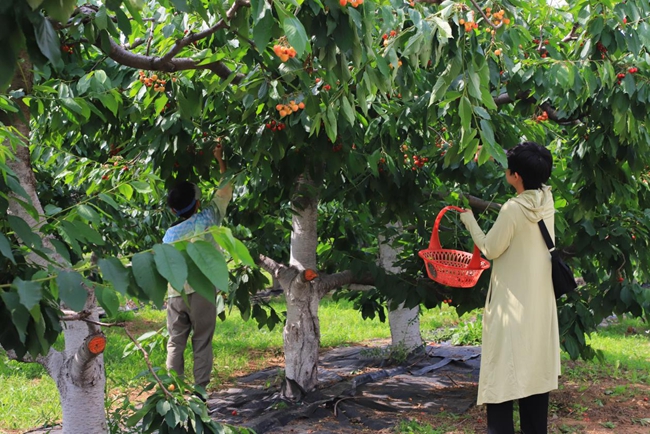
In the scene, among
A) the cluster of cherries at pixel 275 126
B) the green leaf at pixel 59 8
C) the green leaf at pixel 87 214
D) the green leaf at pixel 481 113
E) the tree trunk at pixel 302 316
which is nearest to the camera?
the green leaf at pixel 59 8

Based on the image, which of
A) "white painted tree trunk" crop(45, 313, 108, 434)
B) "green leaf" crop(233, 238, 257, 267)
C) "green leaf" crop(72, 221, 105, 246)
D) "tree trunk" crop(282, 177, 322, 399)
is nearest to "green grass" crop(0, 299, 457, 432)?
"white painted tree trunk" crop(45, 313, 108, 434)

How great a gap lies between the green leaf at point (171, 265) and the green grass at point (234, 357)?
7.39 ft

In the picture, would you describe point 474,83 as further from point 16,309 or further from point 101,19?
point 16,309

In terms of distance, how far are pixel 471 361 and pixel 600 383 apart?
1206 mm

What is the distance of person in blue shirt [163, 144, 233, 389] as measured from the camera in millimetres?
4277

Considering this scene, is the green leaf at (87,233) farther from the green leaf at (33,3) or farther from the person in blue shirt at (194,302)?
the person in blue shirt at (194,302)

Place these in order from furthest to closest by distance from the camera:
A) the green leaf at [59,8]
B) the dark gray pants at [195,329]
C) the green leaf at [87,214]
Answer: the dark gray pants at [195,329]
the green leaf at [87,214]
the green leaf at [59,8]

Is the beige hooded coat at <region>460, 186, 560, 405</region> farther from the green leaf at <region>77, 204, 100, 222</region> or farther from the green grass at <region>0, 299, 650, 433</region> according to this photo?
the green leaf at <region>77, 204, 100, 222</region>

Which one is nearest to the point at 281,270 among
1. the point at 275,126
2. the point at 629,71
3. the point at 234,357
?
the point at 275,126

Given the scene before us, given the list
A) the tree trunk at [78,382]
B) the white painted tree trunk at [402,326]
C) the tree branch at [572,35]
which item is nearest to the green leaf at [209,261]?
the tree trunk at [78,382]

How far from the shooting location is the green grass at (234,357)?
228 inches

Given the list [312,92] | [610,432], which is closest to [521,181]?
[312,92]

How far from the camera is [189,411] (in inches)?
96.3

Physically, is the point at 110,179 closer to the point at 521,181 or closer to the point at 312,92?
the point at 312,92
